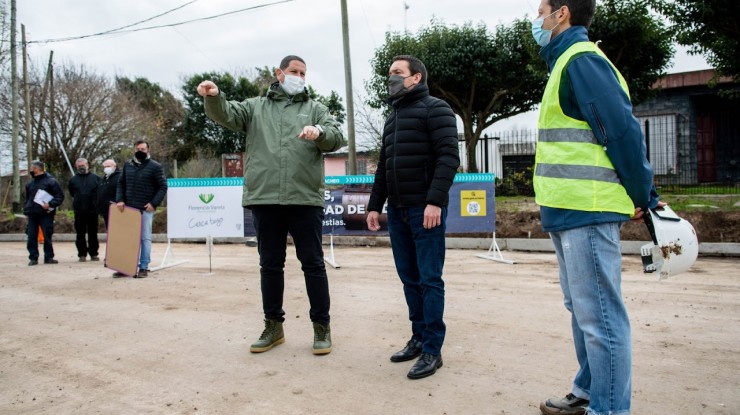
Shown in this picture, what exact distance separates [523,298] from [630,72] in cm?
1359

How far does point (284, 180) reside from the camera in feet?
13.4

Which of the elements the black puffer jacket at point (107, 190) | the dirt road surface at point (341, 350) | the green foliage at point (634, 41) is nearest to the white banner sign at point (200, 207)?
the black puffer jacket at point (107, 190)

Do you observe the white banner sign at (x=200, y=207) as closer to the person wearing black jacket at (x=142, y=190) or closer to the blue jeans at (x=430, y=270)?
the person wearing black jacket at (x=142, y=190)

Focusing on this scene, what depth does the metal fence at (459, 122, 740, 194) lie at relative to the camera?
20000mm

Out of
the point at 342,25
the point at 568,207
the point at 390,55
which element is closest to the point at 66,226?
the point at 342,25

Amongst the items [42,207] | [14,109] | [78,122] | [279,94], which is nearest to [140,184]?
[42,207]

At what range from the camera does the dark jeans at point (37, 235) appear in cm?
1038

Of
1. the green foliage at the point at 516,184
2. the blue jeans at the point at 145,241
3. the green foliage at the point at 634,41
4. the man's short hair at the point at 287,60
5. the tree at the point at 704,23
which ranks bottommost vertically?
the blue jeans at the point at 145,241

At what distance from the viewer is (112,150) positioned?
26.1 meters

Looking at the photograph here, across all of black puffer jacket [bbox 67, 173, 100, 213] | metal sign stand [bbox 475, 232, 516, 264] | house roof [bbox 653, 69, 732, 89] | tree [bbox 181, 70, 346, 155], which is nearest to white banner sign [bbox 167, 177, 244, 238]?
black puffer jacket [bbox 67, 173, 100, 213]

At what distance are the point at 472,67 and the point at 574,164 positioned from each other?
17.9m

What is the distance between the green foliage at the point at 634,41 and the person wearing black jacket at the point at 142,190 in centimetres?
1222

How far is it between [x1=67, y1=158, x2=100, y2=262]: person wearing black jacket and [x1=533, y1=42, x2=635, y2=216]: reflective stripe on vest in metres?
10.0

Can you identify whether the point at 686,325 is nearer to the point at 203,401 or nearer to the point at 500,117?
the point at 203,401
